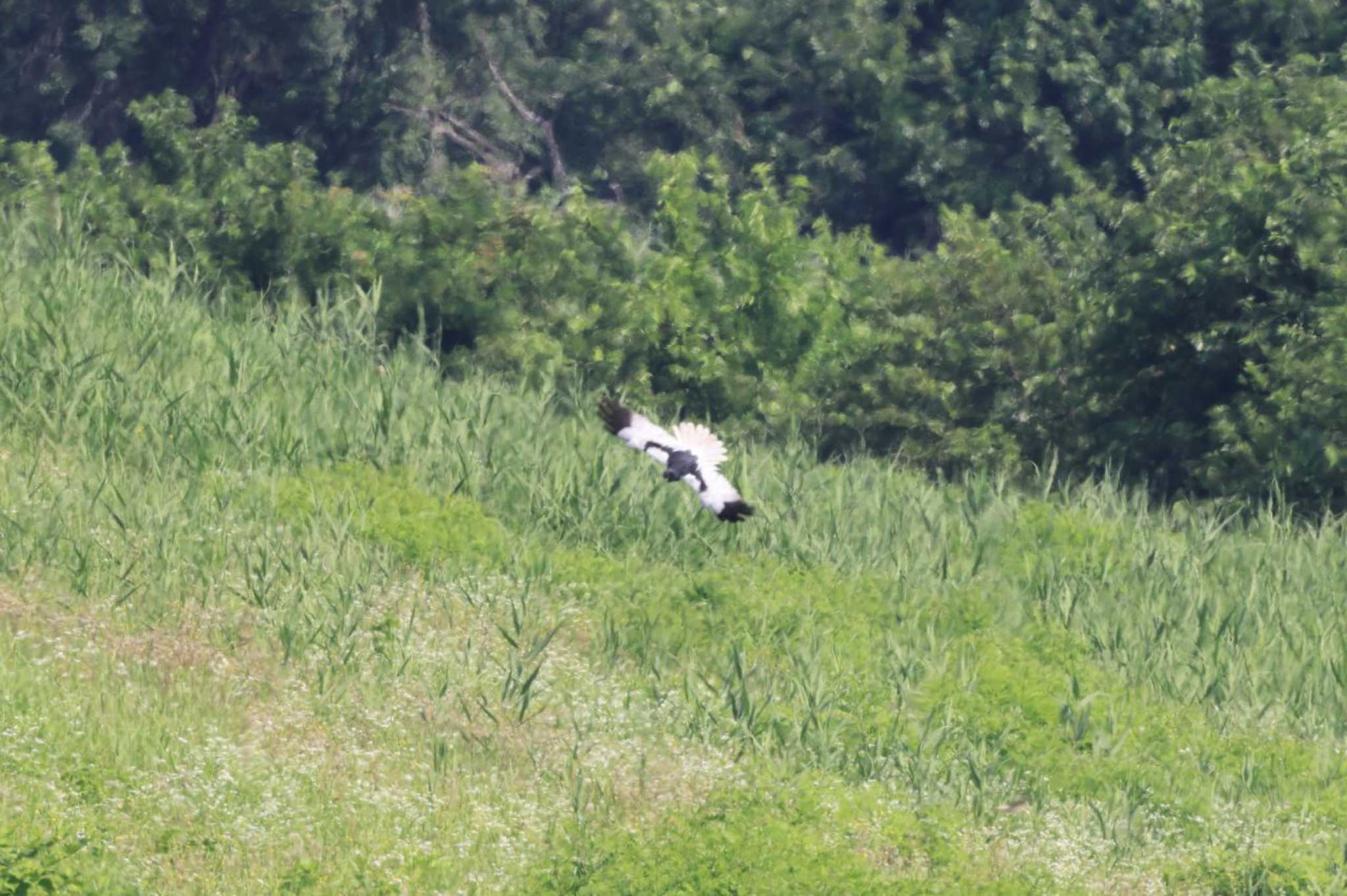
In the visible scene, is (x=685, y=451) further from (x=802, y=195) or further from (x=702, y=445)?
(x=802, y=195)

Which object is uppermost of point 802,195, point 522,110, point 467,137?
point 802,195

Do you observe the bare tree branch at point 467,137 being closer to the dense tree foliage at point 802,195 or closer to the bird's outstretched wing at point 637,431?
the dense tree foliage at point 802,195

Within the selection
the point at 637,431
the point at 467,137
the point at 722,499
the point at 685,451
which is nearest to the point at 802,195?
the point at 467,137

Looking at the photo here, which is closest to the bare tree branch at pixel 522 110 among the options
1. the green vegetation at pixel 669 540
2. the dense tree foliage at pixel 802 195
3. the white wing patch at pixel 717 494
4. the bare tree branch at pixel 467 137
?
the dense tree foliage at pixel 802 195

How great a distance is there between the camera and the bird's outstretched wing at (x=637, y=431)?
10172 mm

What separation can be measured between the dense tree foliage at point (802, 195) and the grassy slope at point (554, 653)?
154 cm

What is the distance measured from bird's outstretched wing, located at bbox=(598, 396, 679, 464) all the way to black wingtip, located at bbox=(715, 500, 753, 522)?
58cm

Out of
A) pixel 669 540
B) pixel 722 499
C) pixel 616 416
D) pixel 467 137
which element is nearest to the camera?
pixel 722 499

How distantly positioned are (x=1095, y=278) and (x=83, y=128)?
1853 centimetres

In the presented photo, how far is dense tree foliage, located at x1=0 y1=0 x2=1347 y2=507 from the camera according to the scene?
703 inches

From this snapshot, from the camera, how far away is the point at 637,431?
1027 centimetres

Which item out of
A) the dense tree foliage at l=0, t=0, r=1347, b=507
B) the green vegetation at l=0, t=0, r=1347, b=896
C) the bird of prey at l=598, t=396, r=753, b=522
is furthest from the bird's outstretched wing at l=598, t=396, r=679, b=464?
the dense tree foliage at l=0, t=0, r=1347, b=507

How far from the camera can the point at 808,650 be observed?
10.2m

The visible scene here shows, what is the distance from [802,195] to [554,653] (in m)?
12.2
